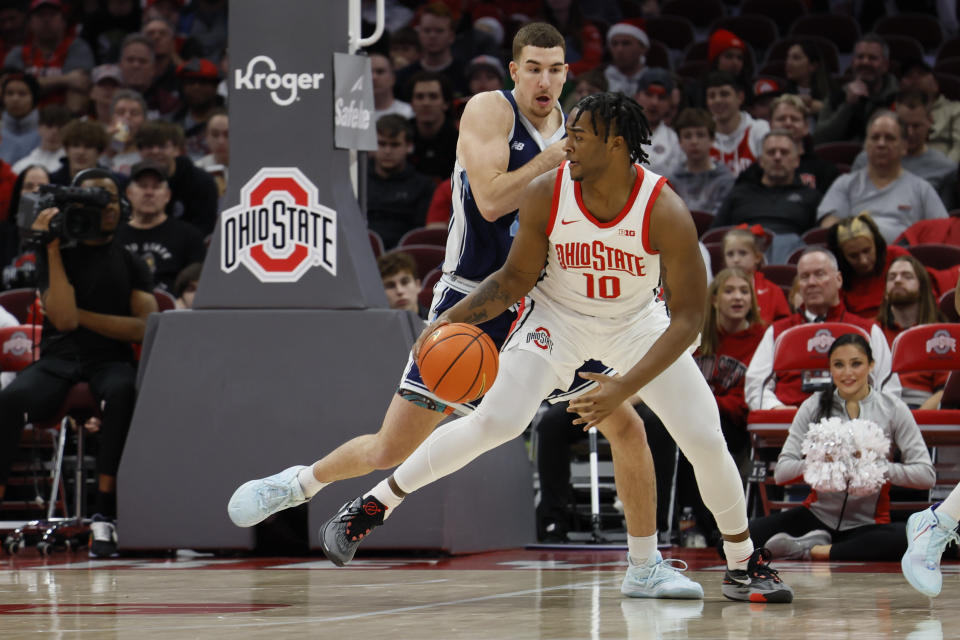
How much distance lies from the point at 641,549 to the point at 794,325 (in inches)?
135

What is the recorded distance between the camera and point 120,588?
539 centimetres

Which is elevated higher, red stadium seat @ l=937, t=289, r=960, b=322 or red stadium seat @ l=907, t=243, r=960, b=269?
red stadium seat @ l=907, t=243, r=960, b=269

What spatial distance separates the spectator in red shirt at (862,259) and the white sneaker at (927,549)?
11.7 feet

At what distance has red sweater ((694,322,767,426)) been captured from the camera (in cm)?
789

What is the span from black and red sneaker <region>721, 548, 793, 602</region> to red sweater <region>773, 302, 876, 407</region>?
3.18m

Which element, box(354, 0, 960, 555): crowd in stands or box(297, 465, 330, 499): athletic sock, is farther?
box(354, 0, 960, 555): crowd in stands

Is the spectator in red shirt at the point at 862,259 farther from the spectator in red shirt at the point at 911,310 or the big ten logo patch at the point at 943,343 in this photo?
the big ten logo patch at the point at 943,343

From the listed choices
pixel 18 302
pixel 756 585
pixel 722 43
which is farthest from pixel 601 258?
pixel 722 43

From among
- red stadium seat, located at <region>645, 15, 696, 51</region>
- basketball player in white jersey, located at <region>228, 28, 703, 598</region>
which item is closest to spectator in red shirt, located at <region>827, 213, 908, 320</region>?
basketball player in white jersey, located at <region>228, 28, 703, 598</region>

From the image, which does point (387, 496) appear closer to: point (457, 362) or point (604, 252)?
point (457, 362)

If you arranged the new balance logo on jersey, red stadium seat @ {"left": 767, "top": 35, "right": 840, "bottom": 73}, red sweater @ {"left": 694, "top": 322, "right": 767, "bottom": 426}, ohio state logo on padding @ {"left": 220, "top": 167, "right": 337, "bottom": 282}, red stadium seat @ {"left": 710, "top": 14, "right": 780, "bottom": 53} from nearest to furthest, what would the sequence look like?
the new balance logo on jersey
ohio state logo on padding @ {"left": 220, "top": 167, "right": 337, "bottom": 282}
red sweater @ {"left": 694, "top": 322, "right": 767, "bottom": 426}
red stadium seat @ {"left": 767, "top": 35, "right": 840, "bottom": 73}
red stadium seat @ {"left": 710, "top": 14, "right": 780, "bottom": 53}

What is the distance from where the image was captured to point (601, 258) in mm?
4625

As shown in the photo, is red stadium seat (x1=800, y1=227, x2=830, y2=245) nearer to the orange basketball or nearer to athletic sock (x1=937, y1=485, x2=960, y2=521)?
athletic sock (x1=937, y1=485, x2=960, y2=521)

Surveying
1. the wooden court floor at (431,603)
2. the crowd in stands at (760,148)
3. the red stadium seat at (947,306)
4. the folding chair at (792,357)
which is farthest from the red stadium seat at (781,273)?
the wooden court floor at (431,603)
